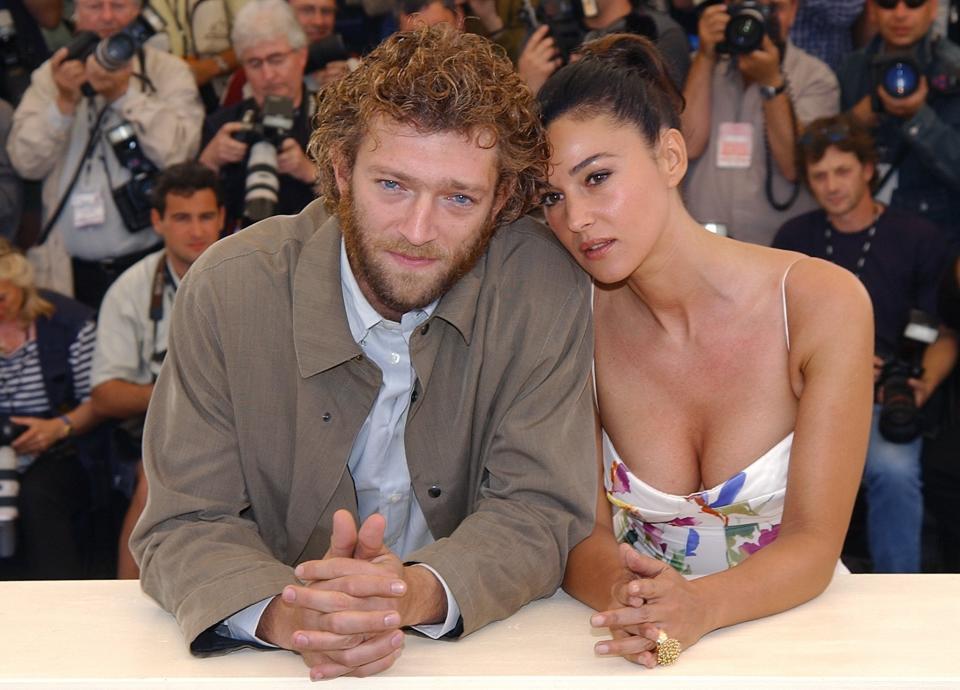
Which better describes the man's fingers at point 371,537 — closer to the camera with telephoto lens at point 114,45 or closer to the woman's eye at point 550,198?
the woman's eye at point 550,198

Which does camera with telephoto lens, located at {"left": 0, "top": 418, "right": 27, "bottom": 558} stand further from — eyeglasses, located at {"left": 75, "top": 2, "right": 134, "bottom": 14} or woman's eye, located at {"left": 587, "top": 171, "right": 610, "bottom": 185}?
woman's eye, located at {"left": 587, "top": 171, "right": 610, "bottom": 185}

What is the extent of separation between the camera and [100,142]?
13.1 feet

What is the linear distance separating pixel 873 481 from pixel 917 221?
79cm

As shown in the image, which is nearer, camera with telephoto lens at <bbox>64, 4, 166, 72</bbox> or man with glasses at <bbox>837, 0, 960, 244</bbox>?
man with glasses at <bbox>837, 0, 960, 244</bbox>

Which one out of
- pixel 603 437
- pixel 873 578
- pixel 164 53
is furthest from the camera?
pixel 164 53

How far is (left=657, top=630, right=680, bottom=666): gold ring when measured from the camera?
1.41 m

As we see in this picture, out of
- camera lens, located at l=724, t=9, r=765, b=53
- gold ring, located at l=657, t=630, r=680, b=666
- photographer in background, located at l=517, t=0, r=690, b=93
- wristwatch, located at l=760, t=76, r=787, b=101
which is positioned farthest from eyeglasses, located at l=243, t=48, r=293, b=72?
gold ring, located at l=657, t=630, r=680, b=666

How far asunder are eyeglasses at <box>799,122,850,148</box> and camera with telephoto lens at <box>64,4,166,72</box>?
2150 millimetres

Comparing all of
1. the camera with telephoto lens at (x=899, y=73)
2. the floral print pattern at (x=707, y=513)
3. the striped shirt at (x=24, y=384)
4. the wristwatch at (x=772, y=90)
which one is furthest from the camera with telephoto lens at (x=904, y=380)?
the striped shirt at (x=24, y=384)

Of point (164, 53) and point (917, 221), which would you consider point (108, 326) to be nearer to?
point (164, 53)

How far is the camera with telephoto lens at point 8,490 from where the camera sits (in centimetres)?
351

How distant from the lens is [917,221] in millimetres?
3613

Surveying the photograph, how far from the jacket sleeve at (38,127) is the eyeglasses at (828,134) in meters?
2.36

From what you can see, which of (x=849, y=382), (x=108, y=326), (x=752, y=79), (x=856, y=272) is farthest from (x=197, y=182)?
(x=849, y=382)
